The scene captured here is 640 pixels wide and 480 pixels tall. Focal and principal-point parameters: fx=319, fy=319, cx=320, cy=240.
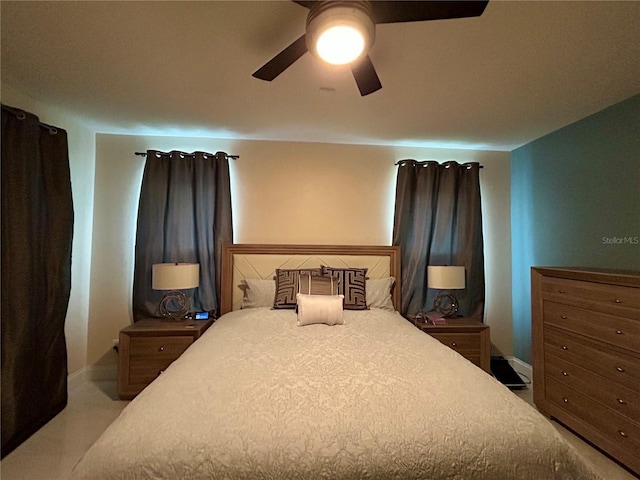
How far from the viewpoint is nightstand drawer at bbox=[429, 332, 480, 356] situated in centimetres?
290

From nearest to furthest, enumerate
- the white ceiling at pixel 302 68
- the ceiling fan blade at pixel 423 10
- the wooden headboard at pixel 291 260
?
1. the ceiling fan blade at pixel 423 10
2. the white ceiling at pixel 302 68
3. the wooden headboard at pixel 291 260

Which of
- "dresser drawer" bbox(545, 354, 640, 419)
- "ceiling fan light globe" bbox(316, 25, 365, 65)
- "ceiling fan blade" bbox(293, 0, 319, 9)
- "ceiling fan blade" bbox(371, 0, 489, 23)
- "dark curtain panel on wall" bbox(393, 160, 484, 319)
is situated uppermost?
"ceiling fan blade" bbox(293, 0, 319, 9)

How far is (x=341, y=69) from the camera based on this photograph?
77.5 inches

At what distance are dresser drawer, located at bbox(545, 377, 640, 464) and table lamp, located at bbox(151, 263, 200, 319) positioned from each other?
10.0 feet

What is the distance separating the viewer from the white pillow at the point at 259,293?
2.93m

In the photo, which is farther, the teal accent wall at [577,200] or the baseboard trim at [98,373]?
the baseboard trim at [98,373]

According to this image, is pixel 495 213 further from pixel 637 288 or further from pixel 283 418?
pixel 283 418

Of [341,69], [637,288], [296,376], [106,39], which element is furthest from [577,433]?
[106,39]

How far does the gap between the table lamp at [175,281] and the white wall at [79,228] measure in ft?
2.38

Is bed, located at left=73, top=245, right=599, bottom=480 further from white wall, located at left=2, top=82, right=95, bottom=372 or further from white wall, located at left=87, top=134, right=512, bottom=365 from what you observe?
white wall, located at left=2, top=82, right=95, bottom=372

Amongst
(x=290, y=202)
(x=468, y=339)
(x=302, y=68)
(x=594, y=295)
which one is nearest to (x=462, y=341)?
(x=468, y=339)

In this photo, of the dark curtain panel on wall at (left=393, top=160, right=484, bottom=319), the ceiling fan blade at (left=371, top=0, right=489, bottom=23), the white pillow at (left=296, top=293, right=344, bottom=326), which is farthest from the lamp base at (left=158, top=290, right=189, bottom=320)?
the ceiling fan blade at (left=371, top=0, right=489, bottom=23)

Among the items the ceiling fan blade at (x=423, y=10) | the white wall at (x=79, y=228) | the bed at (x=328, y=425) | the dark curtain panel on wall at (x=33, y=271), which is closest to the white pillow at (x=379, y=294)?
the bed at (x=328, y=425)

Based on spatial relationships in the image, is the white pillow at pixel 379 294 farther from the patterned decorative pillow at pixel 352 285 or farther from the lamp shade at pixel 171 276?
the lamp shade at pixel 171 276
